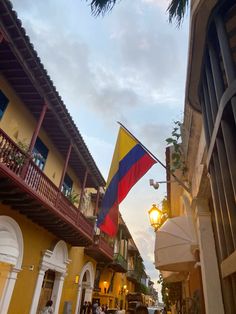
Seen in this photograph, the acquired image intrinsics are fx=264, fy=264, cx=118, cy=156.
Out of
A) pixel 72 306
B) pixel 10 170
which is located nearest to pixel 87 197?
pixel 72 306

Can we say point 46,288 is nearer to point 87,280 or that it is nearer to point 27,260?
point 27,260

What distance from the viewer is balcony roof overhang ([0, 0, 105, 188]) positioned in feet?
24.9

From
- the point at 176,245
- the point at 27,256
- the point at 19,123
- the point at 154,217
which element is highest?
the point at 19,123

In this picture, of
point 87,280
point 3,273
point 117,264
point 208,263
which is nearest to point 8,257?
point 3,273

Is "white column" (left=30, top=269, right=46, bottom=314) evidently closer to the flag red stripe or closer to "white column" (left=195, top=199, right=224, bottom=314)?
the flag red stripe

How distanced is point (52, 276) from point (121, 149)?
30.9 ft

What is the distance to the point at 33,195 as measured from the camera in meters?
8.63

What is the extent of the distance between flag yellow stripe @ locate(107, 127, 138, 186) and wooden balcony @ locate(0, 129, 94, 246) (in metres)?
3.14

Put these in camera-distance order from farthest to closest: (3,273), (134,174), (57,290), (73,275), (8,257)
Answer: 1. (73,275)
2. (57,290)
3. (3,273)
4. (8,257)
5. (134,174)

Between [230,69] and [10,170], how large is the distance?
6.61 meters

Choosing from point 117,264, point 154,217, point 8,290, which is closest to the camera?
point 154,217

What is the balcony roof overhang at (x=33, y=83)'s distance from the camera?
7590mm

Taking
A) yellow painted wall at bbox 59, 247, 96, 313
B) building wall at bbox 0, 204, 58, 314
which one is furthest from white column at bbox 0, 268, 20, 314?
yellow painted wall at bbox 59, 247, 96, 313

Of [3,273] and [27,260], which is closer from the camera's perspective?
[3,273]
